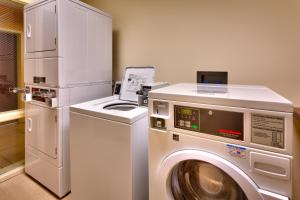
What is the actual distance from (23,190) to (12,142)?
1.03 meters

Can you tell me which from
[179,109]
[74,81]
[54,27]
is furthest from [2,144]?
[179,109]

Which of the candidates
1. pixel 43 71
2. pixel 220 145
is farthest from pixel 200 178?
pixel 43 71

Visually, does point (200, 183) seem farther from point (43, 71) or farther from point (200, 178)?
point (43, 71)

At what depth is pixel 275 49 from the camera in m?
1.42

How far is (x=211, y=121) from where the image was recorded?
0.88 meters

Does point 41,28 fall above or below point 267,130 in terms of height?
above

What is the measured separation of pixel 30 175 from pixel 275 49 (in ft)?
9.18

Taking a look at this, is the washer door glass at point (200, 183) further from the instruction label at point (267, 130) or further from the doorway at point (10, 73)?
the doorway at point (10, 73)

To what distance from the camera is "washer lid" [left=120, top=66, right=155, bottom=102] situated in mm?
1826

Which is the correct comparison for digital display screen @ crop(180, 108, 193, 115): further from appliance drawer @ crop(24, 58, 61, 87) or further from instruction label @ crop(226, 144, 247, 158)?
appliance drawer @ crop(24, 58, 61, 87)

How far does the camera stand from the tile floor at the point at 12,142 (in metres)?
2.35

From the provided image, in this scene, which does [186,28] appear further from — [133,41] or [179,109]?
[179,109]

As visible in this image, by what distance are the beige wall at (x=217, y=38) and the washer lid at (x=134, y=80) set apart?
8.9 inches

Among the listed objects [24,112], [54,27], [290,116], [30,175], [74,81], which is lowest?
[30,175]
